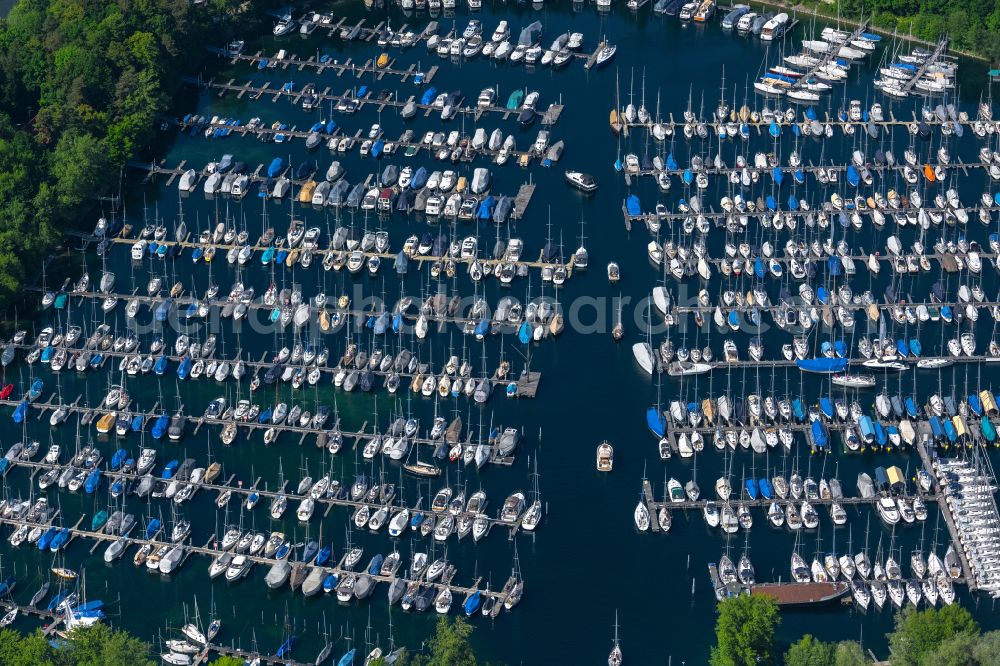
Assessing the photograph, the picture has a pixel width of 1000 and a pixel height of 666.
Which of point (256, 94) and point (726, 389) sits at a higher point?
point (256, 94)

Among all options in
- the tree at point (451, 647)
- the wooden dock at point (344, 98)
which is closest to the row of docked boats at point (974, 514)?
the tree at point (451, 647)

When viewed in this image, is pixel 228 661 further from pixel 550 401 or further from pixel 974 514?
pixel 974 514

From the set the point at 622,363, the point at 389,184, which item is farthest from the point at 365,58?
the point at 622,363

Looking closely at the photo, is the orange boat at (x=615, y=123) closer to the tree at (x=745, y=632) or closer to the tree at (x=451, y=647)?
the tree at (x=745, y=632)

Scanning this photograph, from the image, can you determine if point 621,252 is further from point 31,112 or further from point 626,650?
point 31,112

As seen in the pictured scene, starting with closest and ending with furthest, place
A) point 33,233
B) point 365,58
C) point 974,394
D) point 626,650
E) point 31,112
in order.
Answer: point 626,650 < point 974,394 < point 33,233 < point 31,112 < point 365,58

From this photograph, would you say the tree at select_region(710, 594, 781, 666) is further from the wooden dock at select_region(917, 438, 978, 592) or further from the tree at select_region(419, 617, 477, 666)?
the tree at select_region(419, 617, 477, 666)
